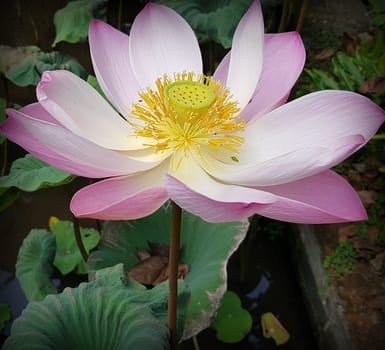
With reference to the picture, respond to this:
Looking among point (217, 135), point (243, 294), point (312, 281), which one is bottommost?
point (243, 294)

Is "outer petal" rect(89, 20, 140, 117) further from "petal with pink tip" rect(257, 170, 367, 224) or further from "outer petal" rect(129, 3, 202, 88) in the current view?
"petal with pink tip" rect(257, 170, 367, 224)

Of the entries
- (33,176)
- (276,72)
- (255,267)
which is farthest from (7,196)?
(255,267)

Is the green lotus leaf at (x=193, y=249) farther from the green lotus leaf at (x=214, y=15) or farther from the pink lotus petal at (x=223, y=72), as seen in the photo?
the green lotus leaf at (x=214, y=15)

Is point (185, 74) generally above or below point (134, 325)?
above

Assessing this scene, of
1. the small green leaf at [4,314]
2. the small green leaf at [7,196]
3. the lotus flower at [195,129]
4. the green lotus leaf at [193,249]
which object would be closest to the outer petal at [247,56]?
the lotus flower at [195,129]

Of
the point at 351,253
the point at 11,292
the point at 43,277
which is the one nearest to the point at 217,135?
the point at 43,277

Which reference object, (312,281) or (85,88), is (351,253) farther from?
(85,88)

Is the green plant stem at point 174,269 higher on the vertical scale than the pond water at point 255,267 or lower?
higher
